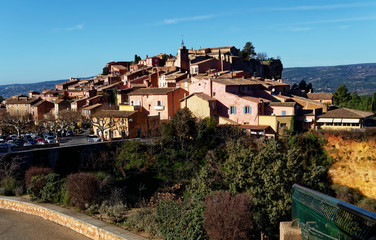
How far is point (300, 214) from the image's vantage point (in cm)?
377

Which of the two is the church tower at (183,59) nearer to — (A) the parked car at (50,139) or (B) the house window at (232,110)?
(B) the house window at (232,110)

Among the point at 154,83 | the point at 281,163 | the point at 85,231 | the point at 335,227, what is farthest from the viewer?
the point at 154,83

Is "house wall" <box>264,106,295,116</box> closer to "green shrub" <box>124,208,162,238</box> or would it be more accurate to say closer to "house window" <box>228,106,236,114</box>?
"house window" <box>228,106,236,114</box>

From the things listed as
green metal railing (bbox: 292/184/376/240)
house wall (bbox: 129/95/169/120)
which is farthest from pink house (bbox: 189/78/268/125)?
green metal railing (bbox: 292/184/376/240)

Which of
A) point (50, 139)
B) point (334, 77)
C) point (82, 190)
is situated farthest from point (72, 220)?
point (334, 77)

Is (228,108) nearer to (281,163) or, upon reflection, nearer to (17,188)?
(281,163)

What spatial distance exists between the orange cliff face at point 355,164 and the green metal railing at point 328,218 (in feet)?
87.1

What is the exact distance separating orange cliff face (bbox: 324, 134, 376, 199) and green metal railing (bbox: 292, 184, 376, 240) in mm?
26559

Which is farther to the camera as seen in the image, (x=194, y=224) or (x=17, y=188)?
(x=17, y=188)

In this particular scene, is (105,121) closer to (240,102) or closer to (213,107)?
(213,107)

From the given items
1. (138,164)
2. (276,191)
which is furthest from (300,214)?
(138,164)

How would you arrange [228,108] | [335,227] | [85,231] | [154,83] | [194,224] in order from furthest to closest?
[154,83], [228,108], [85,231], [194,224], [335,227]

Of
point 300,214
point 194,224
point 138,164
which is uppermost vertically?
point 300,214

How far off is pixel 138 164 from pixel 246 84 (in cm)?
1687
